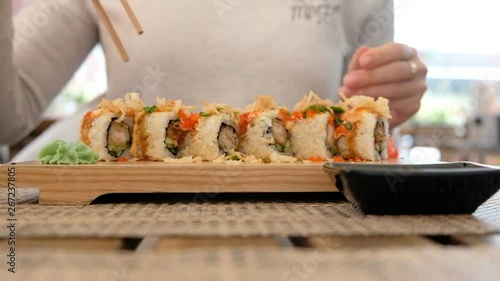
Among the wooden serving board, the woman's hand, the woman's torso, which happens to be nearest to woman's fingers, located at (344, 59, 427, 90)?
the woman's hand

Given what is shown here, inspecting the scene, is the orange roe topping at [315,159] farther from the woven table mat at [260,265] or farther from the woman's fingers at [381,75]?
the woven table mat at [260,265]

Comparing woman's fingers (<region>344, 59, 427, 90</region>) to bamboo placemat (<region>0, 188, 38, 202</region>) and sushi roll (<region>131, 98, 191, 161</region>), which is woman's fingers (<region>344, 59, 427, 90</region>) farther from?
bamboo placemat (<region>0, 188, 38, 202</region>)

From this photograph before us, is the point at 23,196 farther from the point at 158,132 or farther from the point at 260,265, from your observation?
the point at 260,265

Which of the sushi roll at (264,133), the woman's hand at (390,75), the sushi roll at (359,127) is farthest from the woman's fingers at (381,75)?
the sushi roll at (264,133)

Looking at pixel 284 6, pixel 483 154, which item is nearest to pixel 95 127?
pixel 284 6

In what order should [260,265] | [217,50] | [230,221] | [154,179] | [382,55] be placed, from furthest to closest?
[217,50], [382,55], [154,179], [230,221], [260,265]

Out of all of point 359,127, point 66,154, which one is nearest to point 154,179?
point 66,154

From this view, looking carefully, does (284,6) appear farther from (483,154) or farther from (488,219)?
(483,154)
